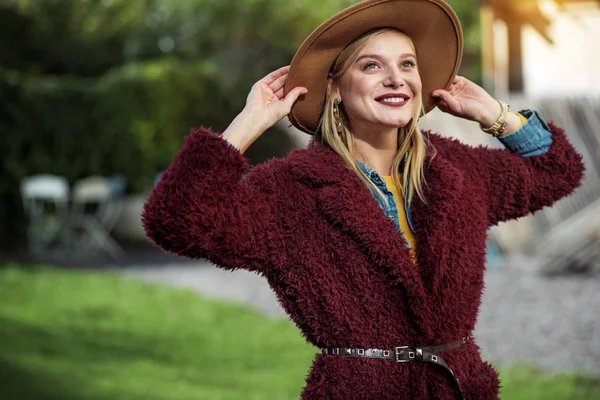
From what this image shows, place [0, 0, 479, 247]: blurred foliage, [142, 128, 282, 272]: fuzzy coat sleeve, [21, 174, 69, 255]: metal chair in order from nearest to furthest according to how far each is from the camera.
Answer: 1. [142, 128, 282, 272]: fuzzy coat sleeve
2. [21, 174, 69, 255]: metal chair
3. [0, 0, 479, 247]: blurred foliage

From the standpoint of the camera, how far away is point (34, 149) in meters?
12.9

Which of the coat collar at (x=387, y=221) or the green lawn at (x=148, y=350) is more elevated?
the green lawn at (x=148, y=350)

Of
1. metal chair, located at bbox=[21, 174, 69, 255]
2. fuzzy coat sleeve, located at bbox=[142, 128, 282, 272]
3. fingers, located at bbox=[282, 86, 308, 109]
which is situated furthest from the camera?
metal chair, located at bbox=[21, 174, 69, 255]

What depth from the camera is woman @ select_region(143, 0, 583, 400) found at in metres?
1.98

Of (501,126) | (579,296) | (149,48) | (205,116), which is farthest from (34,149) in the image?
(501,126)

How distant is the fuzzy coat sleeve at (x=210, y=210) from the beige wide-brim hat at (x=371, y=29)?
31 centimetres

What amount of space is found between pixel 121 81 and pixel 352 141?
11.3 metres

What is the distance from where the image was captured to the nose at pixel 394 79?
2.10m

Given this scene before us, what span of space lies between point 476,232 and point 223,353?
15.4 feet

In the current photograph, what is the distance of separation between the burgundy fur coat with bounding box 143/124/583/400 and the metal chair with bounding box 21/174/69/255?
10.7 metres

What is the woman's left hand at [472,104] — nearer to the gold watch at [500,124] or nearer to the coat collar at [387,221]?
the gold watch at [500,124]

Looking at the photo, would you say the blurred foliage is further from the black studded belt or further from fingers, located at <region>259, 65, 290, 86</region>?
the black studded belt

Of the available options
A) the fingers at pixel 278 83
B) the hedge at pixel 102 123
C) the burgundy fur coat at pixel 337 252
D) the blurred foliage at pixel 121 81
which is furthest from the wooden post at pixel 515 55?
the burgundy fur coat at pixel 337 252

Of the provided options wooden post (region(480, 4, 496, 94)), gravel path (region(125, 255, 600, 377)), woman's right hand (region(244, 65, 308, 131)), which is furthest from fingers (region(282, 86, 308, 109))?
wooden post (region(480, 4, 496, 94))
